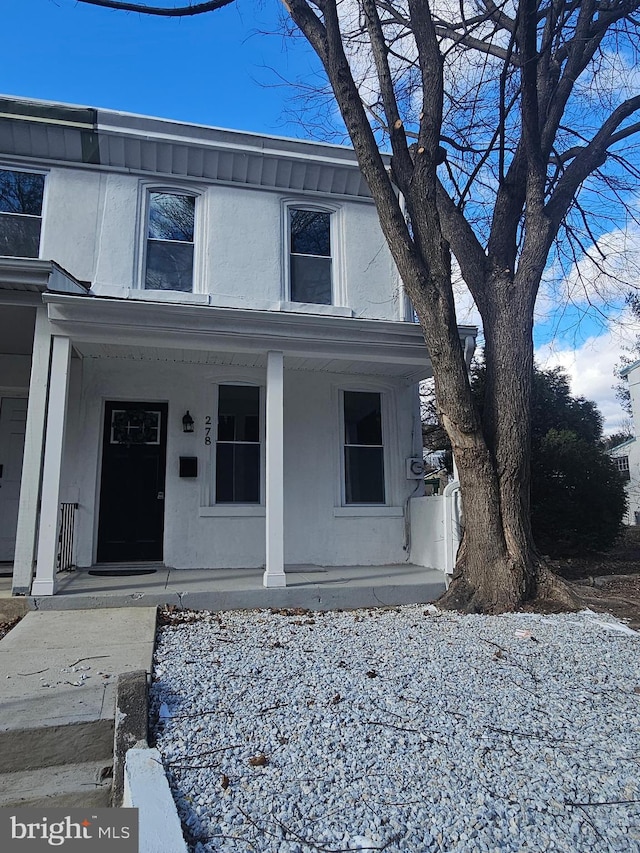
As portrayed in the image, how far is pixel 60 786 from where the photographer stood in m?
2.43

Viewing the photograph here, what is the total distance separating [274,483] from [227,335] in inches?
66.7

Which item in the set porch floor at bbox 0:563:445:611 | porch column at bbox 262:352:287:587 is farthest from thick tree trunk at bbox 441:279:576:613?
porch column at bbox 262:352:287:587

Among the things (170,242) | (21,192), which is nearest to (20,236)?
(21,192)

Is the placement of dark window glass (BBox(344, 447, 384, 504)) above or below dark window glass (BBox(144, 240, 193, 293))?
below

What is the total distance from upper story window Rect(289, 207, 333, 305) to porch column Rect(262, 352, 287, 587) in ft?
6.35

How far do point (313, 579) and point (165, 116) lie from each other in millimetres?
6411

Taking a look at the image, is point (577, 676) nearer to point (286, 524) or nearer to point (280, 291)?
point (286, 524)

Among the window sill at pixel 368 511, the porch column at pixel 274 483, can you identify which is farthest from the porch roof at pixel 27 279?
the window sill at pixel 368 511

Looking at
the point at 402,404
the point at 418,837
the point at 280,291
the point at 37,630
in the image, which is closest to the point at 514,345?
the point at 402,404

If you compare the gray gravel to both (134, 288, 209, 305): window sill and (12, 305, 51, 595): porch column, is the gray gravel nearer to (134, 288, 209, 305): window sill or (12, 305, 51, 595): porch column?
(12, 305, 51, 595): porch column

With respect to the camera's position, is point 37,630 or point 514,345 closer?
point 37,630

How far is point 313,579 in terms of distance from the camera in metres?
6.18

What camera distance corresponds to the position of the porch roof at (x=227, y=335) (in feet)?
18.4

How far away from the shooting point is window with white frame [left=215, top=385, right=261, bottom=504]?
7.24m
